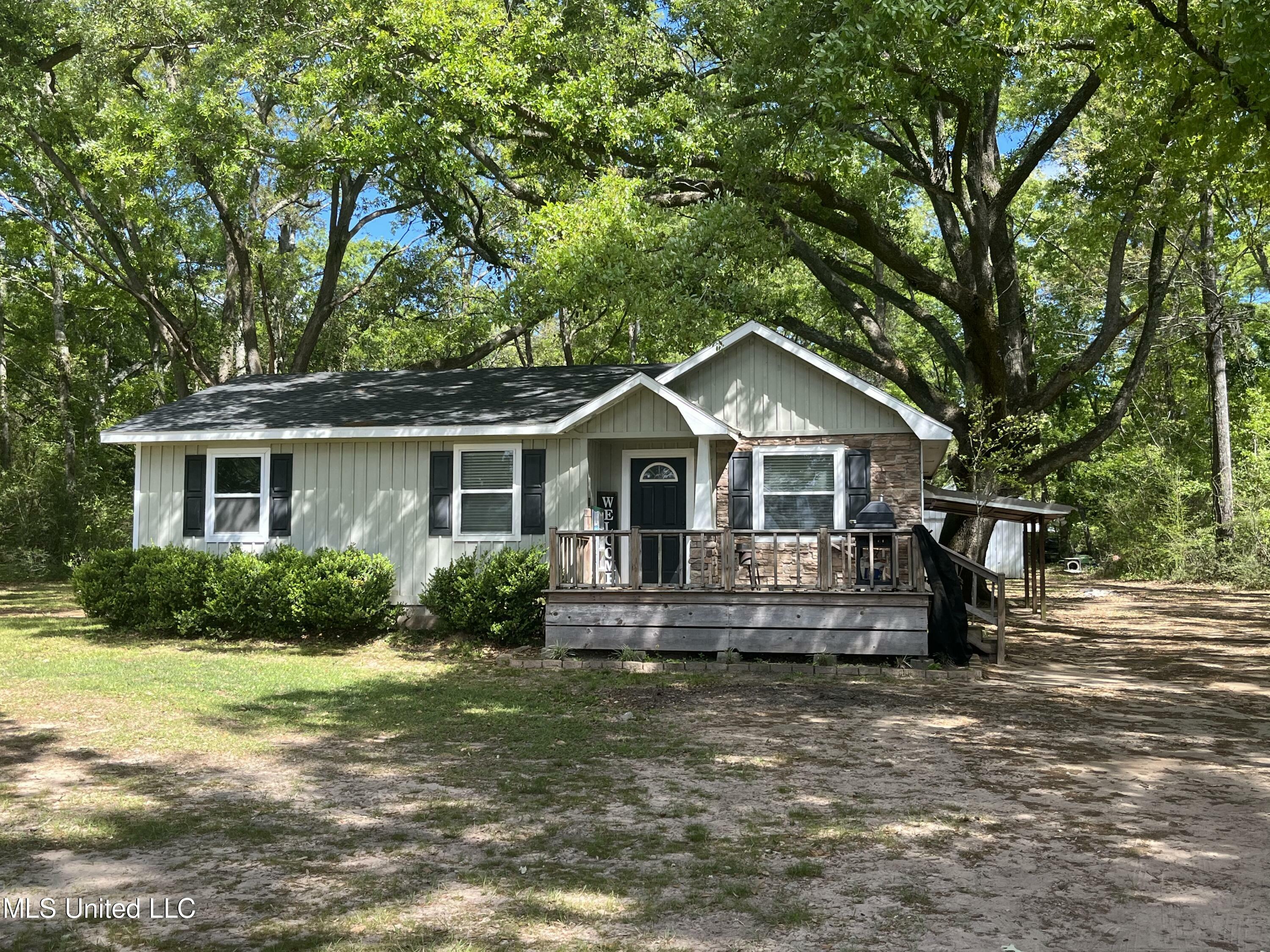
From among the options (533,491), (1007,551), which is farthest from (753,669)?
(1007,551)

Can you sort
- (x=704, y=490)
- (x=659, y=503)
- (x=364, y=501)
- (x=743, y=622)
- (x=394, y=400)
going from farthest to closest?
(x=394, y=400) → (x=364, y=501) → (x=659, y=503) → (x=704, y=490) → (x=743, y=622)

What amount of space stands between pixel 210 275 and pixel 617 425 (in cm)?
2067

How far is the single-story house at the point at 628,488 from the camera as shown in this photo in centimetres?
1275

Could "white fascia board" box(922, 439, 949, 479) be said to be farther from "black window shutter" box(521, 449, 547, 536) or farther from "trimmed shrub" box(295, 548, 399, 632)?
"trimmed shrub" box(295, 548, 399, 632)

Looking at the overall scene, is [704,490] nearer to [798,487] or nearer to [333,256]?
[798,487]

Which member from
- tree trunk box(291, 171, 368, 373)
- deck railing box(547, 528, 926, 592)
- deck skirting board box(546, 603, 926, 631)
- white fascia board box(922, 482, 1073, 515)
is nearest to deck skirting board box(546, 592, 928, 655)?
deck skirting board box(546, 603, 926, 631)

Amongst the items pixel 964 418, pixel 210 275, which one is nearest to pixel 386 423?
pixel 964 418

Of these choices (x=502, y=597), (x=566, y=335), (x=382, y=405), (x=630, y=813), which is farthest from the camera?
(x=566, y=335)

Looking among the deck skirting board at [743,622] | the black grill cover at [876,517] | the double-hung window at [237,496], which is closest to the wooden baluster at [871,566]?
the deck skirting board at [743,622]

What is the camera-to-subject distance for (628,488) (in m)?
15.5

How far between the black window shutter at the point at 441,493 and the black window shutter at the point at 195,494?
3.91m

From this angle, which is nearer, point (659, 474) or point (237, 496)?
point (659, 474)

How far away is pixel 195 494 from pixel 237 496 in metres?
0.72

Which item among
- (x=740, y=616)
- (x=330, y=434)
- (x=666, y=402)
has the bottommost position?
(x=740, y=616)
